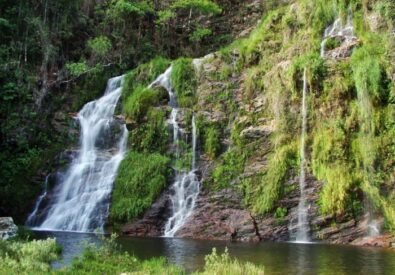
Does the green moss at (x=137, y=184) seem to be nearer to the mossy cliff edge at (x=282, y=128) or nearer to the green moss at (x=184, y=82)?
the mossy cliff edge at (x=282, y=128)

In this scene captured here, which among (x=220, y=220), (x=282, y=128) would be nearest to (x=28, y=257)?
(x=220, y=220)

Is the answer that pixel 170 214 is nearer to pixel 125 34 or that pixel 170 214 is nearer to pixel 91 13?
pixel 125 34

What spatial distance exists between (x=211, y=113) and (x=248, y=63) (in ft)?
12.7

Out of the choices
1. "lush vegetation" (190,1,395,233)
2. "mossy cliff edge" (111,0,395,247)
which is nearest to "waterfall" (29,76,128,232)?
"mossy cliff edge" (111,0,395,247)

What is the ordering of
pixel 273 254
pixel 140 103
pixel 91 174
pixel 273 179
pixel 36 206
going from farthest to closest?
pixel 140 103 → pixel 91 174 → pixel 36 206 → pixel 273 179 → pixel 273 254

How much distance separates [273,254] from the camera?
17.6 meters

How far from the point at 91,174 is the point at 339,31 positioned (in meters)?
15.0

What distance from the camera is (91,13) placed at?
37.1 metres

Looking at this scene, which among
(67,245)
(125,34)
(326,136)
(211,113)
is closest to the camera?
(67,245)

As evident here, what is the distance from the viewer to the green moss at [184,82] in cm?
2928

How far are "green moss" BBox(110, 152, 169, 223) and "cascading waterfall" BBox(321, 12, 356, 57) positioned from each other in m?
10.2

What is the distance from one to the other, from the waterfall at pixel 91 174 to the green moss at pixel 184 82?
11.2ft

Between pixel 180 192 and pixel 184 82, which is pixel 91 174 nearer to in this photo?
pixel 180 192

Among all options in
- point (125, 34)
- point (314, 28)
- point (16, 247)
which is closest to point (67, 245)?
point (16, 247)
